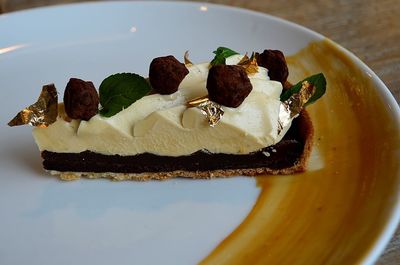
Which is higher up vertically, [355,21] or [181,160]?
[355,21]

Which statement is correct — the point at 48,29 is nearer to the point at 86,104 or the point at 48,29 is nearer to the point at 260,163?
the point at 86,104

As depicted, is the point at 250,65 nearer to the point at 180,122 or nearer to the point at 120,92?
the point at 180,122

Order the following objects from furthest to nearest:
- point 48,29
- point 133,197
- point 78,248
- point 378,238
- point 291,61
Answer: point 48,29 < point 291,61 < point 133,197 < point 78,248 < point 378,238

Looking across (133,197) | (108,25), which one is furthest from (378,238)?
(108,25)

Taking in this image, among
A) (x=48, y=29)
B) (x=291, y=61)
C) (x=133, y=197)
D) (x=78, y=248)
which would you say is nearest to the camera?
(x=78, y=248)

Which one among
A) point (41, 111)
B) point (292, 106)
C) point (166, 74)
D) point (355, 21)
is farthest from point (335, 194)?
point (355, 21)

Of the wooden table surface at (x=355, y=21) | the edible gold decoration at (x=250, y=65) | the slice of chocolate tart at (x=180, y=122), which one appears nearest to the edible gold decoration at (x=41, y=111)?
the slice of chocolate tart at (x=180, y=122)

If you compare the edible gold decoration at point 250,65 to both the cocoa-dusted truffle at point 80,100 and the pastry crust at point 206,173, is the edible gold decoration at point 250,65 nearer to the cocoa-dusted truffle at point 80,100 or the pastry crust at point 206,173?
the pastry crust at point 206,173
